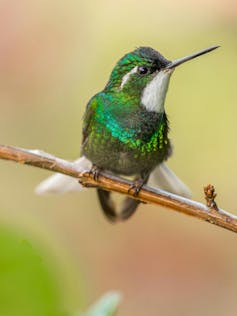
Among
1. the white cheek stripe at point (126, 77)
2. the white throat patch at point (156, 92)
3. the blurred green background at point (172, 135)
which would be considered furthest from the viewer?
the blurred green background at point (172, 135)

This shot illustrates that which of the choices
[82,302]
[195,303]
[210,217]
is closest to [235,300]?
[195,303]

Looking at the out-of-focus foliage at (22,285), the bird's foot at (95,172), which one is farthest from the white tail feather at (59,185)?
the out-of-focus foliage at (22,285)

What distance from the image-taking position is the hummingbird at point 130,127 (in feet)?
10.3

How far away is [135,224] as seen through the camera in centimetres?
706

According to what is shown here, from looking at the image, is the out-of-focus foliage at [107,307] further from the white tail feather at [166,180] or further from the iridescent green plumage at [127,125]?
the white tail feather at [166,180]

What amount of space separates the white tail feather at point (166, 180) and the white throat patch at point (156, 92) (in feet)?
2.43

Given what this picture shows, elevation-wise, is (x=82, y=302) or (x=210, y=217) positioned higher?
(x=82, y=302)

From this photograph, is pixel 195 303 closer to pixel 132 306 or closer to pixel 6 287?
pixel 132 306

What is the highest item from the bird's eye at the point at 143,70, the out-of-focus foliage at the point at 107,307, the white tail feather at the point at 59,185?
the out-of-focus foliage at the point at 107,307

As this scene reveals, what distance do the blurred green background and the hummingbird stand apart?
2651 mm

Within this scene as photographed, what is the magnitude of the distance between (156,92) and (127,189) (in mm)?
513

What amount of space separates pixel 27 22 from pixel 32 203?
212 cm

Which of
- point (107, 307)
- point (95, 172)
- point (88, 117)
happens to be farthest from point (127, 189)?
point (107, 307)

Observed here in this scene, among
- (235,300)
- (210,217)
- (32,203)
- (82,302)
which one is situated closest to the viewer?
(82,302)
